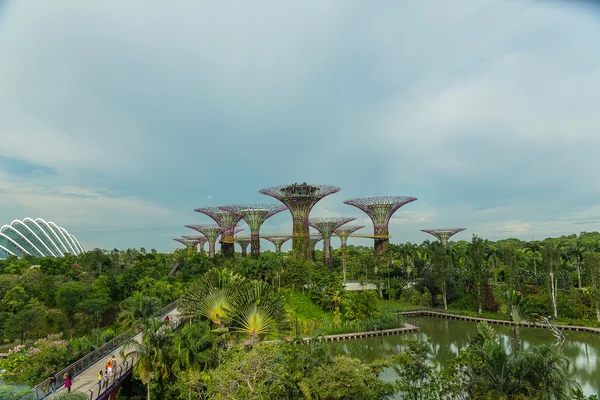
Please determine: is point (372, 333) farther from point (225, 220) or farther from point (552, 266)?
point (225, 220)

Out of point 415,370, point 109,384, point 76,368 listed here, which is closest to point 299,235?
point 76,368

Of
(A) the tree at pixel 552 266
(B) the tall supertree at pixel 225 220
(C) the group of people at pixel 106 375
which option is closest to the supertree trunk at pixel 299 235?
(B) the tall supertree at pixel 225 220

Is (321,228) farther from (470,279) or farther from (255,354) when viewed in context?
(255,354)

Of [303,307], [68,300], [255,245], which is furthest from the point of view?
[255,245]

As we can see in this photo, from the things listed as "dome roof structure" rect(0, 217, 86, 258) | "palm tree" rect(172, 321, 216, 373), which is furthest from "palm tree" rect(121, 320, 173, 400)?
"dome roof structure" rect(0, 217, 86, 258)

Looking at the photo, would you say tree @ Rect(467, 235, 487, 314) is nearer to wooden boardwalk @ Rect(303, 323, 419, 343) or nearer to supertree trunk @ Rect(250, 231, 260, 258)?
wooden boardwalk @ Rect(303, 323, 419, 343)

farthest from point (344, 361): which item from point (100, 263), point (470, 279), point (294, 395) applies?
point (100, 263)
